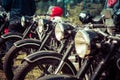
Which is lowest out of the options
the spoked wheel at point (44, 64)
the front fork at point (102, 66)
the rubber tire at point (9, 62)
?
the rubber tire at point (9, 62)

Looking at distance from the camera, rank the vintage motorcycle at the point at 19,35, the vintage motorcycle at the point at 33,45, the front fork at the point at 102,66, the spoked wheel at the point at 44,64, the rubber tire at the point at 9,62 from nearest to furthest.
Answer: the front fork at the point at 102,66, the spoked wheel at the point at 44,64, the vintage motorcycle at the point at 33,45, the rubber tire at the point at 9,62, the vintage motorcycle at the point at 19,35

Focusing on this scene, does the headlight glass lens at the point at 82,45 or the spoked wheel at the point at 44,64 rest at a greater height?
the headlight glass lens at the point at 82,45

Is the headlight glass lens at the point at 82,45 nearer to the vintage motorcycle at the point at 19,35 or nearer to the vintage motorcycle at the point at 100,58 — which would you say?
the vintage motorcycle at the point at 100,58

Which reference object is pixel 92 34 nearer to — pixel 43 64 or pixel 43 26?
pixel 43 64

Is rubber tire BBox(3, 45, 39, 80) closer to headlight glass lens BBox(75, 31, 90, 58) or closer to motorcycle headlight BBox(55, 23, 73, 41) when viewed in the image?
motorcycle headlight BBox(55, 23, 73, 41)

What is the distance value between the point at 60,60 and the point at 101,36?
3.11 feet

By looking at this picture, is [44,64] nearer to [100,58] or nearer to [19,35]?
[100,58]

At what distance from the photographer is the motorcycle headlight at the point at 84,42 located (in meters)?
3.21

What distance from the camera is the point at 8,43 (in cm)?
704

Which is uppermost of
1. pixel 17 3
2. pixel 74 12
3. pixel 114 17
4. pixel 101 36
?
pixel 101 36

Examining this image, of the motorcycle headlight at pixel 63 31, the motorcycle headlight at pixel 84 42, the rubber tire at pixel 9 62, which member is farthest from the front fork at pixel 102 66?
the rubber tire at pixel 9 62

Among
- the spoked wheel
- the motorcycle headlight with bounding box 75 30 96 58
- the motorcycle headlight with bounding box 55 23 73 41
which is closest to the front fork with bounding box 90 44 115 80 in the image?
the motorcycle headlight with bounding box 75 30 96 58

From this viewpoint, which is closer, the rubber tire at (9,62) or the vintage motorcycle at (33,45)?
the vintage motorcycle at (33,45)

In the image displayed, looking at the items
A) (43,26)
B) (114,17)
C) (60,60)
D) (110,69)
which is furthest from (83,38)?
(43,26)
